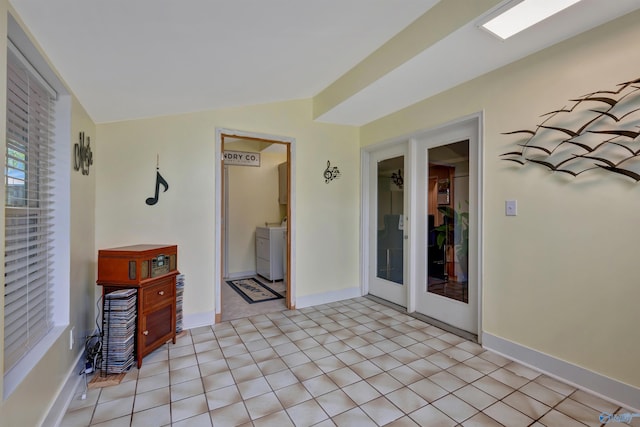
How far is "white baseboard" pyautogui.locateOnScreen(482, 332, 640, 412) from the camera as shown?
5.78ft

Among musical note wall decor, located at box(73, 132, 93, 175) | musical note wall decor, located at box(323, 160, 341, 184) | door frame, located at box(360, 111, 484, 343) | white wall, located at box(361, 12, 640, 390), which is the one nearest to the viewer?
white wall, located at box(361, 12, 640, 390)

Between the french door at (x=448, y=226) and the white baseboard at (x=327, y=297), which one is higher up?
the french door at (x=448, y=226)

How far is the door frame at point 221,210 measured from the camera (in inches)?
123

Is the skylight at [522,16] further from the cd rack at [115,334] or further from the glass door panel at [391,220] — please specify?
the cd rack at [115,334]

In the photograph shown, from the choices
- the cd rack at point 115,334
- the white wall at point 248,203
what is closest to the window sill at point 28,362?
the cd rack at point 115,334

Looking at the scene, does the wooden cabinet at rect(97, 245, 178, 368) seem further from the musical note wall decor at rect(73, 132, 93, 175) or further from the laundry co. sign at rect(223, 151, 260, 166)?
the laundry co. sign at rect(223, 151, 260, 166)

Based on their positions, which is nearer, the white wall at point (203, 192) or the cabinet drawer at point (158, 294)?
the cabinet drawer at point (158, 294)

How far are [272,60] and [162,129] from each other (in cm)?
139

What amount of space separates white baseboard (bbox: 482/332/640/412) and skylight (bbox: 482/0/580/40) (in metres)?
2.27

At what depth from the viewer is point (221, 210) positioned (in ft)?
11.5

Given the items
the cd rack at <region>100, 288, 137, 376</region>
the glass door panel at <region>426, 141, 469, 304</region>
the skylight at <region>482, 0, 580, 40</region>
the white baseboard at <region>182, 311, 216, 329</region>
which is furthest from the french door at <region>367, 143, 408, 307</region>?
the cd rack at <region>100, 288, 137, 376</region>

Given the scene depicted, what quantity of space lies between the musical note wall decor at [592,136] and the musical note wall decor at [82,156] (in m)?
3.31

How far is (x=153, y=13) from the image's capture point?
1387mm

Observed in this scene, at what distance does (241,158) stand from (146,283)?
3.07 metres
